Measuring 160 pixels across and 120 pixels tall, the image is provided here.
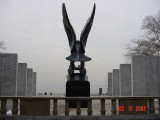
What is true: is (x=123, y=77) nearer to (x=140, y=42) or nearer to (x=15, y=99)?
(x=140, y=42)

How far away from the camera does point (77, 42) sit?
41.2ft

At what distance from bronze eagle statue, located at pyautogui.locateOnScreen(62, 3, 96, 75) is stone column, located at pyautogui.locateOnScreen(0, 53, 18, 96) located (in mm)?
8538

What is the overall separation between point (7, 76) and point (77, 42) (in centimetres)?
918

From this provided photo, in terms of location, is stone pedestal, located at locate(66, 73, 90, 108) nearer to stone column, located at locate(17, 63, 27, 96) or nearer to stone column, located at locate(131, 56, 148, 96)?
stone column, located at locate(131, 56, 148, 96)

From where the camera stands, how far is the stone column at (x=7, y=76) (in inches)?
747

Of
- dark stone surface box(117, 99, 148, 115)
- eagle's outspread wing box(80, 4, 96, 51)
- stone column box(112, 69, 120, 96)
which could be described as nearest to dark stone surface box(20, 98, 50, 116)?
dark stone surface box(117, 99, 148, 115)

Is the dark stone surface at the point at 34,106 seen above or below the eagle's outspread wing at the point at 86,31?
below

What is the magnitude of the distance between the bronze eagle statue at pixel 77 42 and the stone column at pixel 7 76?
8.54 m

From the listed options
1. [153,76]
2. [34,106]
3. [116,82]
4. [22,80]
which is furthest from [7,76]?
[116,82]

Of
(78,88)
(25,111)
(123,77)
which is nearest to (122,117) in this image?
(25,111)

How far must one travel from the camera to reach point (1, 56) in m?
19.1

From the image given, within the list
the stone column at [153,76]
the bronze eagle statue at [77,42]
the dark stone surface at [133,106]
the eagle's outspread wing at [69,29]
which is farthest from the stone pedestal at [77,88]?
the stone column at [153,76]

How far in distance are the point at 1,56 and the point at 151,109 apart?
15089 millimetres

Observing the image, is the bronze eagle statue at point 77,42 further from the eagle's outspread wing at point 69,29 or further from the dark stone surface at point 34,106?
the dark stone surface at point 34,106
